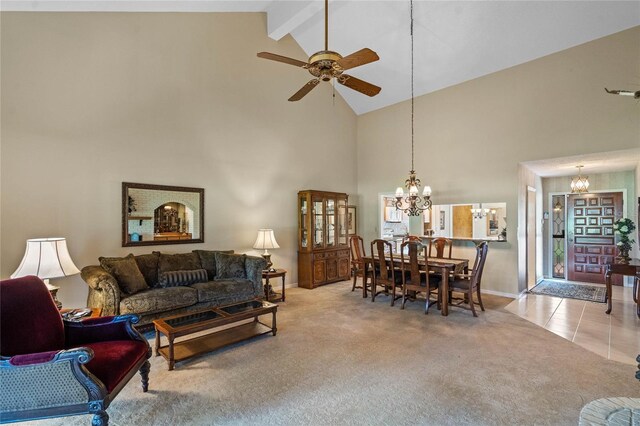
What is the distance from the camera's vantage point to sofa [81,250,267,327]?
355cm

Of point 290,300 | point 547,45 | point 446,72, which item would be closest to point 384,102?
point 446,72

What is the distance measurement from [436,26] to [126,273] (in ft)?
19.3

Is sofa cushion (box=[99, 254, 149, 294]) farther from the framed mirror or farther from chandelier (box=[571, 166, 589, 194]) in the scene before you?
chandelier (box=[571, 166, 589, 194])

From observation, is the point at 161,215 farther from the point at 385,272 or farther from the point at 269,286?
the point at 385,272

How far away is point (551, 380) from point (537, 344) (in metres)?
0.88

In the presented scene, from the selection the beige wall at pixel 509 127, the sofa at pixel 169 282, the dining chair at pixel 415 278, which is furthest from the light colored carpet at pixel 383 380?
the beige wall at pixel 509 127

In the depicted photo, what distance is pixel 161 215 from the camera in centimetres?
470

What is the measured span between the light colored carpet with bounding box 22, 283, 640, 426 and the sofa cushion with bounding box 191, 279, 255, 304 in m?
0.92

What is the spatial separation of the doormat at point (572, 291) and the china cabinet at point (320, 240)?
3.84 metres

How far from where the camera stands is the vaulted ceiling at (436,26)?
4.33 meters

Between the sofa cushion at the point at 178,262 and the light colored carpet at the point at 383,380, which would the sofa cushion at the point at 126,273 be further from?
the light colored carpet at the point at 383,380

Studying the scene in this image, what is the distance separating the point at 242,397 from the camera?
245cm

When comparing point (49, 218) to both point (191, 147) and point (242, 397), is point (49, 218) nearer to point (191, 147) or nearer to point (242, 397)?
point (191, 147)

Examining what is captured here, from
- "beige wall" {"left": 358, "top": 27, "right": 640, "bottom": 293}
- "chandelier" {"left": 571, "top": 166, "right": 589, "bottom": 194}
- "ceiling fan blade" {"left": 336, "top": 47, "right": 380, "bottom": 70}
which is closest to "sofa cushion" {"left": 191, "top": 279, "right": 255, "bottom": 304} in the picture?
"ceiling fan blade" {"left": 336, "top": 47, "right": 380, "bottom": 70}
